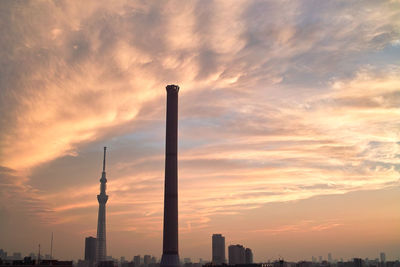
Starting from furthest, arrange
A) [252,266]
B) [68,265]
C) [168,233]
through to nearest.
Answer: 1. [252,266]
2. [68,265]
3. [168,233]

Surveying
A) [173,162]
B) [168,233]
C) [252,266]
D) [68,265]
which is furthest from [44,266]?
[252,266]

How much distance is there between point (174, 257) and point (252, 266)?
49.4 m

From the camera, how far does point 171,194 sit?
5162 inches

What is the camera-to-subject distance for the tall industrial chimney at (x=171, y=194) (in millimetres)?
128875

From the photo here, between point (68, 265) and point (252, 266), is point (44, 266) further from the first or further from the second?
point (252, 266)

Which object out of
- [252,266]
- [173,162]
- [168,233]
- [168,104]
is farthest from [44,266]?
[252,266]

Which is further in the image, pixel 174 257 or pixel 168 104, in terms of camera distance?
pixel 168 104

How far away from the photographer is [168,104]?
141m

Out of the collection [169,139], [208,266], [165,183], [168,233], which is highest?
[169,139]

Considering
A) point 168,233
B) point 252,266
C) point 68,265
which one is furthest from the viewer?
point 252,266

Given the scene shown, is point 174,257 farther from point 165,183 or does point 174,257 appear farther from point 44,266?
point 44,266

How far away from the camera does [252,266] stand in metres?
166

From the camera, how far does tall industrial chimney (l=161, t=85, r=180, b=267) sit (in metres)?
129

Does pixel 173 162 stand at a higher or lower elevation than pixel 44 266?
higher
